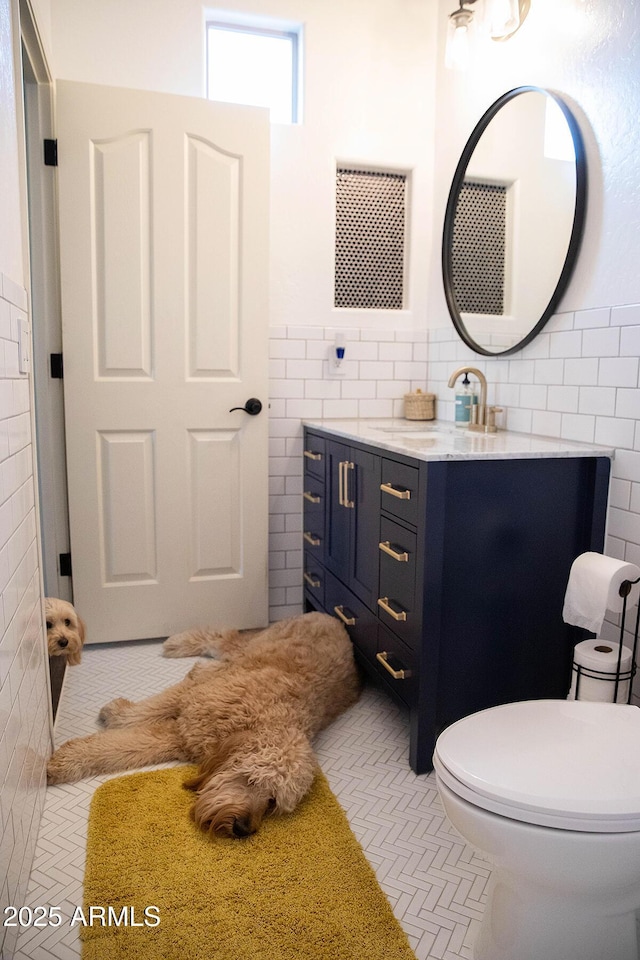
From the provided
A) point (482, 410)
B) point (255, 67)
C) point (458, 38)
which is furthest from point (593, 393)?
point (255, 67)

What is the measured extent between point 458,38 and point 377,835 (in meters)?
2.77

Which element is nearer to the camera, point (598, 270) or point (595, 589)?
→ point (595, 589)

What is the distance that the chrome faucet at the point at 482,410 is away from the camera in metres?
A: 2.57

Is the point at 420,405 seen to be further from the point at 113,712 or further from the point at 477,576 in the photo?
the point at 113,712

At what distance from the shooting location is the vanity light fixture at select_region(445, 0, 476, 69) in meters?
2.59

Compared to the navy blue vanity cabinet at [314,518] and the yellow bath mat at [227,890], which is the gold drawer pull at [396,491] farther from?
the yellow bath mat at [227,890]

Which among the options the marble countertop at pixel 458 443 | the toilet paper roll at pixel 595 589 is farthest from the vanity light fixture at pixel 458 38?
the toilet paper roll at pixel 595 589

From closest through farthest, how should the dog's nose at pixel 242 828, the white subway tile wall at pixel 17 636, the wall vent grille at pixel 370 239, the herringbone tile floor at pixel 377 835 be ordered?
the white subway tile wall at pixel 17 636 → the herringbone tile floor at pixel 377 835 → the dog's nose at pixel 242 828 → the wall vent grille at pixel 370 239

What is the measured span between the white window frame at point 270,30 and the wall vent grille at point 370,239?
0.37 metres

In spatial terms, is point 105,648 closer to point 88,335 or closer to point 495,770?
point 88,335

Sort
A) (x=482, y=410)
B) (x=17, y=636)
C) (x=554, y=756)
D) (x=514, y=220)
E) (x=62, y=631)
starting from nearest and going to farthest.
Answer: (x=554, y=756) < (x=17, y=636) < (x=62, y=631) < (x=514, y=220) < (x=482, y=410)

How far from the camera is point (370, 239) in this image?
10.3 feet

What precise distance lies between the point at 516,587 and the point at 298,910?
3.29 feet

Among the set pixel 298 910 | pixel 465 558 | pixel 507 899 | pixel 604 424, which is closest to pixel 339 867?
pixel 298 910
